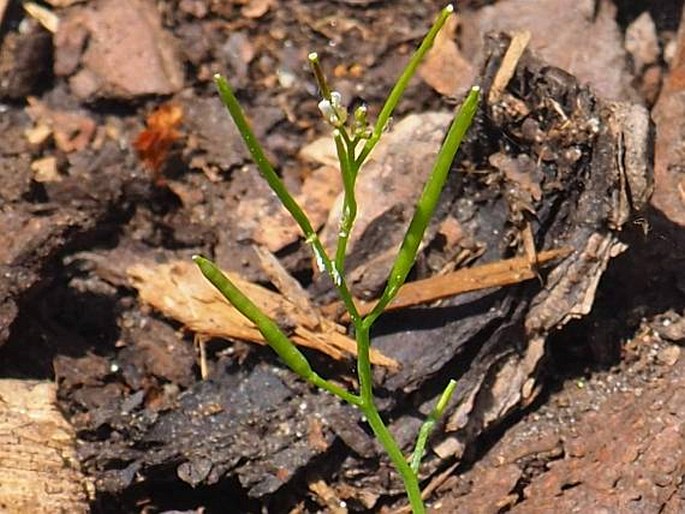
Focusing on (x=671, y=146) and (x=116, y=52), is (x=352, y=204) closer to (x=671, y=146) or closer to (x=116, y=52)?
(x=671, y=146)

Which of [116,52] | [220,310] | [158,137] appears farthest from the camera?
[116,52]

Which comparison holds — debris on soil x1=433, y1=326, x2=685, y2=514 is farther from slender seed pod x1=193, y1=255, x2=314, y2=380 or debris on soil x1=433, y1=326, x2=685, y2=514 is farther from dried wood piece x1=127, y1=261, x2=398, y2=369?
slender seed pod x1=193, y1=255, x2=314, y2=380

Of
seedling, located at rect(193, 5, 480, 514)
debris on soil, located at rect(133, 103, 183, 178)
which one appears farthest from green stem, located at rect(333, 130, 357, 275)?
debris on soil, located at rect(133, 103, 183, 178)

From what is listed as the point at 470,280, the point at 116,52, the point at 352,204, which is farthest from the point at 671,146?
the point at 116,52

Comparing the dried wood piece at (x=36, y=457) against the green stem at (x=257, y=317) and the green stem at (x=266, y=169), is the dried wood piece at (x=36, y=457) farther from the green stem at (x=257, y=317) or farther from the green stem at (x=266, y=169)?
the green stem at (x=266, y=169)

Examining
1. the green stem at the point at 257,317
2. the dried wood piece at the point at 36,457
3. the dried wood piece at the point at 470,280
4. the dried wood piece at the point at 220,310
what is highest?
the green stem at the point at 257,317

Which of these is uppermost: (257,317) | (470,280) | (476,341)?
(257,317)

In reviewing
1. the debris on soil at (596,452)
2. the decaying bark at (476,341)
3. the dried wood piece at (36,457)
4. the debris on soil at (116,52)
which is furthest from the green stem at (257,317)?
the debris on soil at (116,52)

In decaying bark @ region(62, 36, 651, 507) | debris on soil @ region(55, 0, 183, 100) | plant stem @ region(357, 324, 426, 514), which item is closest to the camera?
plant stem @ region(357, 324, 426, 514)

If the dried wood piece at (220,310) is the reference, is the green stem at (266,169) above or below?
above
